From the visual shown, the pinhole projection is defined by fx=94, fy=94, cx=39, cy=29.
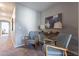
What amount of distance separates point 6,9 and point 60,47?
1281 mm

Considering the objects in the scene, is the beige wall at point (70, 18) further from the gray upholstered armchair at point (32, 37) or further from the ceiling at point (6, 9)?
the ceiling at point (6, 9)

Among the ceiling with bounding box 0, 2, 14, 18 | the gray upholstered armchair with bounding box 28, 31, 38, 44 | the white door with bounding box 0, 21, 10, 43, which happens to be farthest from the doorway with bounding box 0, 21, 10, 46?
the gray upholstered armchair with bounding box 28, 31, 38, 44

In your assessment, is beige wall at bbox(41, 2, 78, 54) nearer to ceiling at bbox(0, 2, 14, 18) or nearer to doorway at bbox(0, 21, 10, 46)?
ceiling at bbox(0, 2, 14, 18)

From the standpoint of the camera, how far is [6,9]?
181cm

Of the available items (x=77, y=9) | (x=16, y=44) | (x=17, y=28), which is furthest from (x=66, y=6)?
(x=16, y=44)

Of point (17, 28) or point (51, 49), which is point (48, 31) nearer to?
point (51, 49)

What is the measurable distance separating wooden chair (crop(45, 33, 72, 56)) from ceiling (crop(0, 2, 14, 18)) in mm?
991

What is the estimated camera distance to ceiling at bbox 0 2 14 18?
176cm

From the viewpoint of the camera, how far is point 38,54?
179 centimetres

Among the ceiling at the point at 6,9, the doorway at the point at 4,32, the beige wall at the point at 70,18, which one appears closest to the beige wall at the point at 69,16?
A: the beige wall at the point at 70,18

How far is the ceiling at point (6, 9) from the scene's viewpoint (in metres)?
1.76

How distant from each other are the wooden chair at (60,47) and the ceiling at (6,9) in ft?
3.25

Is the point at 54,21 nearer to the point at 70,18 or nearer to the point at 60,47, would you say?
the point at 70,18

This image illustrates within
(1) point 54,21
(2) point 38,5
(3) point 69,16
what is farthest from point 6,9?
(3) point 69,16
